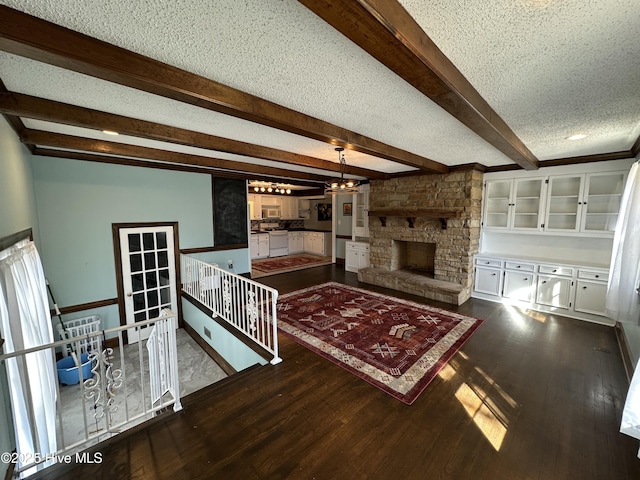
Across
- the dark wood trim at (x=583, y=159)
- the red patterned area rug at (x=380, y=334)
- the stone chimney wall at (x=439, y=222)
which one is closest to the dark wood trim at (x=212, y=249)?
the red patterned area rug at (x=380, y=334)

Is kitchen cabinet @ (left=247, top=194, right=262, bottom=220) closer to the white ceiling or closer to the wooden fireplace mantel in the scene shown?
the wooden fireplace mantel

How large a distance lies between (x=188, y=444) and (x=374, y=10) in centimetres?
274

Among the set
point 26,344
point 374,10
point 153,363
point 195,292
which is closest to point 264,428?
point 153,363

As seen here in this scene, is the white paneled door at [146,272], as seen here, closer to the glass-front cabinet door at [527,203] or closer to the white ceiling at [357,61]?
the white ceiling at [357,61]

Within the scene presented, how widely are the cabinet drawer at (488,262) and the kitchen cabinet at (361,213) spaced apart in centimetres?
289

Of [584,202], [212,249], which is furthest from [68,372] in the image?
[584,202]

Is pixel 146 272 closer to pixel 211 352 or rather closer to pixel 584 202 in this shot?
pixel 211 352

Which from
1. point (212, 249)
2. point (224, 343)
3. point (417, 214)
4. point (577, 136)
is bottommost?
point (224, 343)

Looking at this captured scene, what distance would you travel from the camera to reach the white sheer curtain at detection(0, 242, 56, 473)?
5.32 feet

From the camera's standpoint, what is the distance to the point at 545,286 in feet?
14.1

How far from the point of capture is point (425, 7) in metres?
1.10

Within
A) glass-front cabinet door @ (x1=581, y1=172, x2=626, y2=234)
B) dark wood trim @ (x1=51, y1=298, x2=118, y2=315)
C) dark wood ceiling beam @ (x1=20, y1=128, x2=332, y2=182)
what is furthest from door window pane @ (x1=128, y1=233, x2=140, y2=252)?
glass-front cabinet door @ (x1=581, y1=172, x2=626, y2=234)

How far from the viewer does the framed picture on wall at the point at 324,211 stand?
10.3 meters

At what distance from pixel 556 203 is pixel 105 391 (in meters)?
6.29
